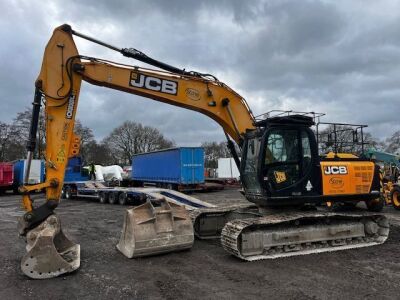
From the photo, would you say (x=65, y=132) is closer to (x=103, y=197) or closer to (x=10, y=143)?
(x=103, y=197)

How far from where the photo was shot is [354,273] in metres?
6.78

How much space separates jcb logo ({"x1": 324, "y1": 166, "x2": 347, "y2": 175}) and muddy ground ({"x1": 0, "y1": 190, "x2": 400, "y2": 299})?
175 cm

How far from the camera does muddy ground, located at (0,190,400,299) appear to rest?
19.1 ft

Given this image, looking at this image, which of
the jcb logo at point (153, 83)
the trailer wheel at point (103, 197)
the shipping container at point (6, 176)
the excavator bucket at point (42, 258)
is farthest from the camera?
the shipping container at point (6, 176)

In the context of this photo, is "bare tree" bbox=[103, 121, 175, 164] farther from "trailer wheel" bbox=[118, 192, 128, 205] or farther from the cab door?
the cab door

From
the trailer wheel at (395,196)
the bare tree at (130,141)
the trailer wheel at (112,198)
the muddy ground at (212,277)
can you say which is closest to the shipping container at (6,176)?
the trailer wheel at (112,198)

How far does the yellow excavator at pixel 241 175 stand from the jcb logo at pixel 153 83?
0.07 ft

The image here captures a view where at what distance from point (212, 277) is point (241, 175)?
3.15 meters

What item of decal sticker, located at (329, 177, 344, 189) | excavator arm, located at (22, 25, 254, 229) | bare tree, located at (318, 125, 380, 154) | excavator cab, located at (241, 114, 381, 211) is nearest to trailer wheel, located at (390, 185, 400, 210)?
bare tree, located at (318, 125, 380, 154)

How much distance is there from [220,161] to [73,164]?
19.4 metres

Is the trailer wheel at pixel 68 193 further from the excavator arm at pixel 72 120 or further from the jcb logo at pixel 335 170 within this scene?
the jcb logo at pixel 335 170

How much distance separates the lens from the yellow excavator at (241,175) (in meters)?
7.54

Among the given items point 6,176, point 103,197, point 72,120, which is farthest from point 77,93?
point 6,176

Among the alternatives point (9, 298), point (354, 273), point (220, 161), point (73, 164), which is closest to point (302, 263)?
point (354, 273)
